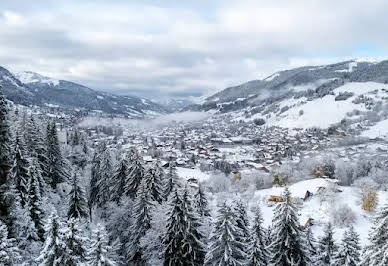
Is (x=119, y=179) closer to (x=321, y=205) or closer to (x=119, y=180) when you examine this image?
(x=119, y=180)

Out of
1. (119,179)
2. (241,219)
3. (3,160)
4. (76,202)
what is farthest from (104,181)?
(3,160)

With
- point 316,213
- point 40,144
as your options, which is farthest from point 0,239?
point 316,213

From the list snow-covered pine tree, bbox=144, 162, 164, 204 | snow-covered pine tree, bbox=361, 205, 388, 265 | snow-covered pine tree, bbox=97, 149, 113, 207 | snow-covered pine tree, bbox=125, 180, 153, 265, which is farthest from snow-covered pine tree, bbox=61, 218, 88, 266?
snow-covered pine tree, bbox=97, 149, 113, 207

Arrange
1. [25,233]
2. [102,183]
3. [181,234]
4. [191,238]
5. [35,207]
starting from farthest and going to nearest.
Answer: [102,183], [35,207], [191,238], [181,234], [25,233]

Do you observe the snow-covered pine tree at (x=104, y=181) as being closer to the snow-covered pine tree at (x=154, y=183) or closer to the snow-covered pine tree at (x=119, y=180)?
the snow-covered pine tree at (x=119, y=180)

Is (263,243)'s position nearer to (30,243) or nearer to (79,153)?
(30,243)

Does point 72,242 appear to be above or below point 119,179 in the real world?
above
